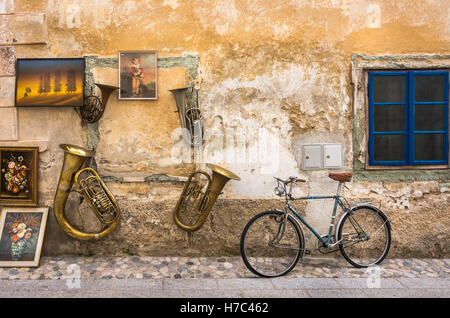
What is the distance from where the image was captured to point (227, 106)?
5.04 metres

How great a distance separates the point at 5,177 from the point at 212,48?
3.17 metres

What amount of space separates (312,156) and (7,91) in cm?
408

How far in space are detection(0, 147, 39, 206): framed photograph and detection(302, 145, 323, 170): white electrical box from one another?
137 inches

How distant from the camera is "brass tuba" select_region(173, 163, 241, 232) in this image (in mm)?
4691

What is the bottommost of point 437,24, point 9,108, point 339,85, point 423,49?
point 9,108

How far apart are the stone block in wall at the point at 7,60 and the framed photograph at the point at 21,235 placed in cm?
179

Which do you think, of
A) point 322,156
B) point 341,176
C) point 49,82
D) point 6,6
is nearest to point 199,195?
point 322,156

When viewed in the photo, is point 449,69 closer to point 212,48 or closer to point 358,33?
point 358,33

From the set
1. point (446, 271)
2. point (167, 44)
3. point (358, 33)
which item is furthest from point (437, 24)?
point (167, 44)

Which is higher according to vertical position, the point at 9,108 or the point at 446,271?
the point at 9,108

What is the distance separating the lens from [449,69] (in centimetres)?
506

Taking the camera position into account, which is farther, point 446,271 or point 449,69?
point 449,69

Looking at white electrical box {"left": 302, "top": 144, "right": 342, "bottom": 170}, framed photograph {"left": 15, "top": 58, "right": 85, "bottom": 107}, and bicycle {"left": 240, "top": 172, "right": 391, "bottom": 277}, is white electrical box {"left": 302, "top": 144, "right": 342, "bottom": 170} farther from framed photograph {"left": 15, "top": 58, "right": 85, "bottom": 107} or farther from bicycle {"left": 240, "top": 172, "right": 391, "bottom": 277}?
framed photograph {"left": 15, "top": 58, "right": 85, "bottom": 107}

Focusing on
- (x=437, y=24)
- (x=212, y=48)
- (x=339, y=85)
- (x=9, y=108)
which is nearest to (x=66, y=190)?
(x=9, y=108)
